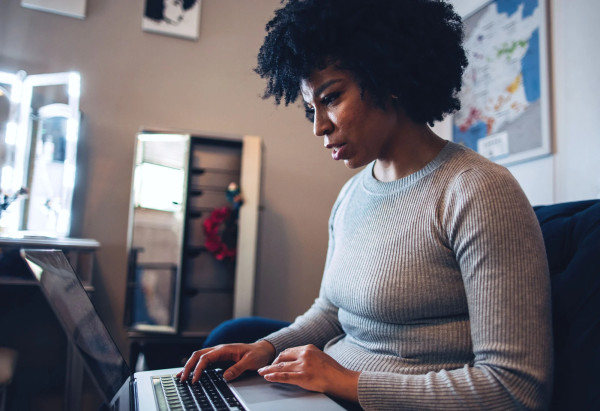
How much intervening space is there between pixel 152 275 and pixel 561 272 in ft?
5.71

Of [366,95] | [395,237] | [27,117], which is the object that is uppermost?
[27,117]

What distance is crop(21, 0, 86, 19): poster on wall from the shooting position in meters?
2.09

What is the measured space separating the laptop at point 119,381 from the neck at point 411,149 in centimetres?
49

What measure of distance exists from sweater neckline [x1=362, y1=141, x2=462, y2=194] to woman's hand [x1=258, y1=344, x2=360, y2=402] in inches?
15.4

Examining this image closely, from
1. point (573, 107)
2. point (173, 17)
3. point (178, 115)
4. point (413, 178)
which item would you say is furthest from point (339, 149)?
point (173, 17)

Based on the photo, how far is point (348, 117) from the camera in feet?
2.63

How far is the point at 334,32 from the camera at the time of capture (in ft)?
2.63

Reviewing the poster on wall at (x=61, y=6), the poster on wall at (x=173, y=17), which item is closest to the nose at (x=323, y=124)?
the poster on wall at (x=173, y=17)

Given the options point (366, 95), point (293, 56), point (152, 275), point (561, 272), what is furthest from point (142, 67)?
point (561, 272)

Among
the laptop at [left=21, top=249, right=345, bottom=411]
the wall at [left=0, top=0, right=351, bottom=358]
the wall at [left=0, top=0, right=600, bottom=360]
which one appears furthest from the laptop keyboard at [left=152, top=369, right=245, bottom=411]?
the wall at [left=0, top=0, right=351, bottom=358]

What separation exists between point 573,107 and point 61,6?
2.42 metres

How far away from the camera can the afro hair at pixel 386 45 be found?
798 mm

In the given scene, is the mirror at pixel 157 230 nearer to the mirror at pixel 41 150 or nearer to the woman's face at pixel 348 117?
the mirror at pixel 41 150

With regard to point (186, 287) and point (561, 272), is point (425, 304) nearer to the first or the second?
point (561, 272)
